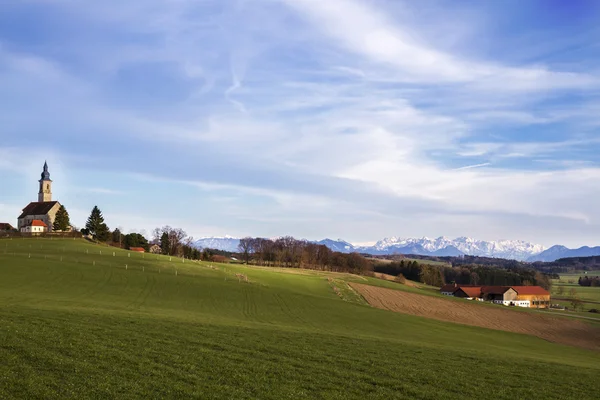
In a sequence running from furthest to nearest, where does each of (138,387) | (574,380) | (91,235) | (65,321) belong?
(91,235) → (65,321) → (574,380) → (138,387)

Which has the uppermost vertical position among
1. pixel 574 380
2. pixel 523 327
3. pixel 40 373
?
pixel 40 373

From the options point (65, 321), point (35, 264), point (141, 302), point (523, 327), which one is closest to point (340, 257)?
point (523, 327)

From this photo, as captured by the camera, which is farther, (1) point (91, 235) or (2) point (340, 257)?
(2) point (340, 257)

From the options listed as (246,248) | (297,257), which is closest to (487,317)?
(297,257)

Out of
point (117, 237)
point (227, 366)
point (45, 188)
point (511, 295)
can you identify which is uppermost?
point (45, 188)

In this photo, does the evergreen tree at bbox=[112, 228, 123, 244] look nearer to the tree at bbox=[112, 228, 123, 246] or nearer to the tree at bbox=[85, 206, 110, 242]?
the tree at bbox=[112, 228, 123, 246]

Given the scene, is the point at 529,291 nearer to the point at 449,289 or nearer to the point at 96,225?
the point at 449,289

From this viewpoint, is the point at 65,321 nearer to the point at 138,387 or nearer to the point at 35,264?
the point at 138,387

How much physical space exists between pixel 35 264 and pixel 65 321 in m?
54.2

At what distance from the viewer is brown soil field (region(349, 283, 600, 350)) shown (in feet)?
219

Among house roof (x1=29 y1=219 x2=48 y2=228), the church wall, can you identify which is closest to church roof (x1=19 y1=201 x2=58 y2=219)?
the church wall

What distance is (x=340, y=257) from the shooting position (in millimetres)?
184750

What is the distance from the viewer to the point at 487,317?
7875 centimetres

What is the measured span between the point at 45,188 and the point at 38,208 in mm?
17738
